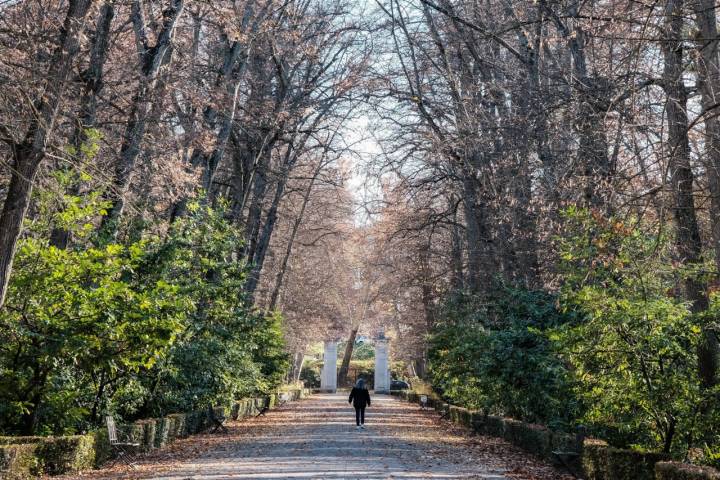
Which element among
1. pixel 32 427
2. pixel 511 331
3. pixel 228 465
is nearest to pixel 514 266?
pixel 511 331

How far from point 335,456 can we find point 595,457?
5.12 meters

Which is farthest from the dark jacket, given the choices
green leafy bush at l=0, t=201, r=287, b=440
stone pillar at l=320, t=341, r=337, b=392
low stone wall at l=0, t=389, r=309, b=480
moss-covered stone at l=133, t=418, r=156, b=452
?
stone pillar at l=320, t=341, r=337, b=392

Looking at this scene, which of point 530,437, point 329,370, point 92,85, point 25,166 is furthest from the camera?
point 329,370

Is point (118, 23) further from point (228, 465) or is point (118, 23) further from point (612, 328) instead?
point (612, 328)

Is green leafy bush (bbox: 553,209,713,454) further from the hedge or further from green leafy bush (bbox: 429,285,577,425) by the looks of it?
the hedge

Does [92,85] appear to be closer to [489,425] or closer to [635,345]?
[635,345]

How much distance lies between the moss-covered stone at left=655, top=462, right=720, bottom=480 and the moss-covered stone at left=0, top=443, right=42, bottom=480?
7494 mm

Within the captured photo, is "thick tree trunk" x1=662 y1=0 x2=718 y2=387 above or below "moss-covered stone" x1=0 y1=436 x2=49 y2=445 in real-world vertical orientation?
above

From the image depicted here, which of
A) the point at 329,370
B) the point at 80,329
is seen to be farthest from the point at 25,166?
the point at 329,370

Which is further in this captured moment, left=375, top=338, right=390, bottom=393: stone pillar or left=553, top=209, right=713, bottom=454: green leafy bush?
left=375, top=338, right=390, bottom=393: stone pillar

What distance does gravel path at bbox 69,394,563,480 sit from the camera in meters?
11.9

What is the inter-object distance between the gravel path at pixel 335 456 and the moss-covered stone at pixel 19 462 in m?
0.98

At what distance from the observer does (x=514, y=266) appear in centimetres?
2264

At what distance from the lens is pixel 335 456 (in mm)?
14617
